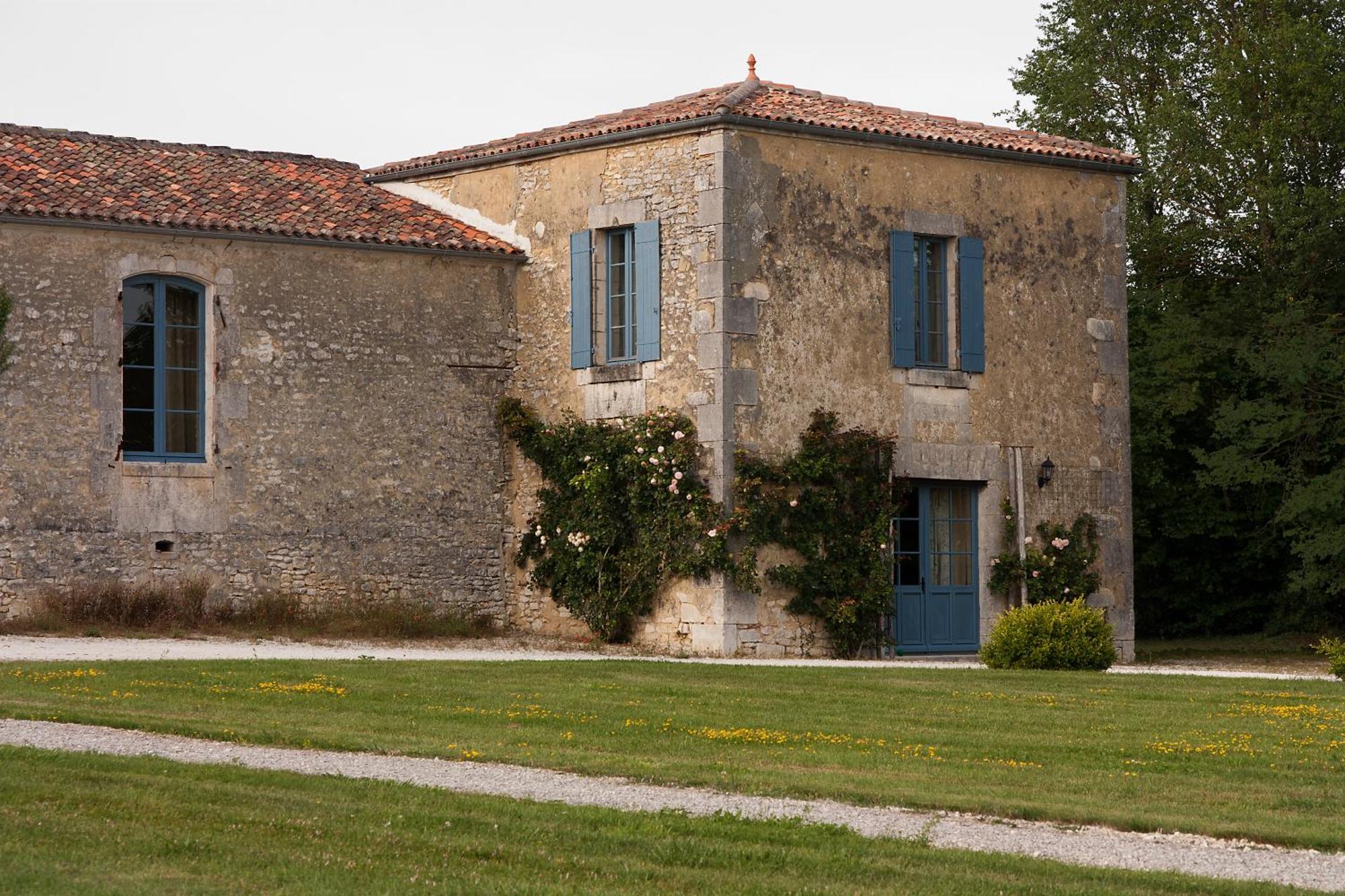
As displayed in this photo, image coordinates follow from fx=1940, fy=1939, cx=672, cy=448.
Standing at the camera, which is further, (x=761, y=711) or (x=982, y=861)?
(x=761, y=711)

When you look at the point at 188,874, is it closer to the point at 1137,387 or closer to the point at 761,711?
the point at 761,711

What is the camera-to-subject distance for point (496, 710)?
39.2 feet

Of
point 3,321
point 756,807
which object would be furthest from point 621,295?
point 756,807

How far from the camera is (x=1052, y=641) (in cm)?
1692

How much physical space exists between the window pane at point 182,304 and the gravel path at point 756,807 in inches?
368

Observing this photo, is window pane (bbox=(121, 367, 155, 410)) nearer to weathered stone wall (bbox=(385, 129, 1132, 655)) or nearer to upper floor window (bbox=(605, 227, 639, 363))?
weathered stone wall (bbox=(385, 129, 1132, 655))

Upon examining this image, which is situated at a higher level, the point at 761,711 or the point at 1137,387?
the point at 1137,387

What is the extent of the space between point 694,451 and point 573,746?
343 inches

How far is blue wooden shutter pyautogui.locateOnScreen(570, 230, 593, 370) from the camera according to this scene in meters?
20.0

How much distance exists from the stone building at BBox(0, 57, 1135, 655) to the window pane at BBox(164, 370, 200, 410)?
31 cm

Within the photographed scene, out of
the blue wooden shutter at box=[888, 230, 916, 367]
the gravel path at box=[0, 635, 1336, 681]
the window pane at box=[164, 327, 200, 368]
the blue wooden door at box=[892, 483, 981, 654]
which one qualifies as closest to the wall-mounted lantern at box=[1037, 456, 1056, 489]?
the blue wooden door at box=[892, 483, 981, 654]

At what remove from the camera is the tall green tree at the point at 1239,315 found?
80.3ft

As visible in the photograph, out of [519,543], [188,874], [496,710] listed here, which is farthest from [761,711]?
[519,543]

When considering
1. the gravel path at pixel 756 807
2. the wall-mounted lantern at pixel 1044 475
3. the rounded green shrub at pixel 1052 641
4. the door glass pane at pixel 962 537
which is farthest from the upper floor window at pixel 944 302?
the gravel path at pixel 756 807
